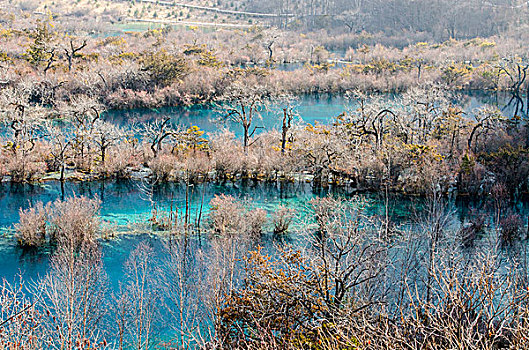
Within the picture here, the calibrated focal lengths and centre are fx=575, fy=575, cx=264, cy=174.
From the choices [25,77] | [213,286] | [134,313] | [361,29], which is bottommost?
[134,313]

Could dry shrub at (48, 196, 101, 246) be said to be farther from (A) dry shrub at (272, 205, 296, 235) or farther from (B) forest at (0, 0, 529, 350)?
(A) dry shrub at (272, 205, 296, 235)

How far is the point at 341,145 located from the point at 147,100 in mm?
30924

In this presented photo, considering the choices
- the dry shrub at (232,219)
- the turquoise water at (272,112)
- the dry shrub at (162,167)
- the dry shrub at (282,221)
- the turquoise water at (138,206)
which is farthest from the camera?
the turquoise water at (272,112)

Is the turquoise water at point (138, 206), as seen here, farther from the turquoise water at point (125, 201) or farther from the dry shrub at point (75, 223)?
the dry shrub at point (75, 223)

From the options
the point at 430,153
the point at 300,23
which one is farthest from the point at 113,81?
the point at 300,23

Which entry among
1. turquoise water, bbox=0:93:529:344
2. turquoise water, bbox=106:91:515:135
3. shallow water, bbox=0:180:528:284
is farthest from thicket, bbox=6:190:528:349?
turquoise water, bbox=106:91:515:135

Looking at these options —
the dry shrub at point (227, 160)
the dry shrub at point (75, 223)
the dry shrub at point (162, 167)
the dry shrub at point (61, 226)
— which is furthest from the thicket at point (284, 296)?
the dry shrub at point (227, 160)

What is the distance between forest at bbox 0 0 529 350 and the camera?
1742 centimetres

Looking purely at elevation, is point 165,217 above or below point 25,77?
below

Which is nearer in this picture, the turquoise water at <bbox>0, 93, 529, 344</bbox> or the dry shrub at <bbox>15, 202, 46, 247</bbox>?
the turquoise water at <bbox>0, 93, 529, 344</bbox>

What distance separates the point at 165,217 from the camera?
33.2 metres

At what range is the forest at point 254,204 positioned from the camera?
17422mm

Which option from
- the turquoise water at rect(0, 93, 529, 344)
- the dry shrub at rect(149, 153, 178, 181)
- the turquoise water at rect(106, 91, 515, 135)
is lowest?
the turquoise water at rect(0, 93, 529, 344)

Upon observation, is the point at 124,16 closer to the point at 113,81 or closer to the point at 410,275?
the point at 113,81
